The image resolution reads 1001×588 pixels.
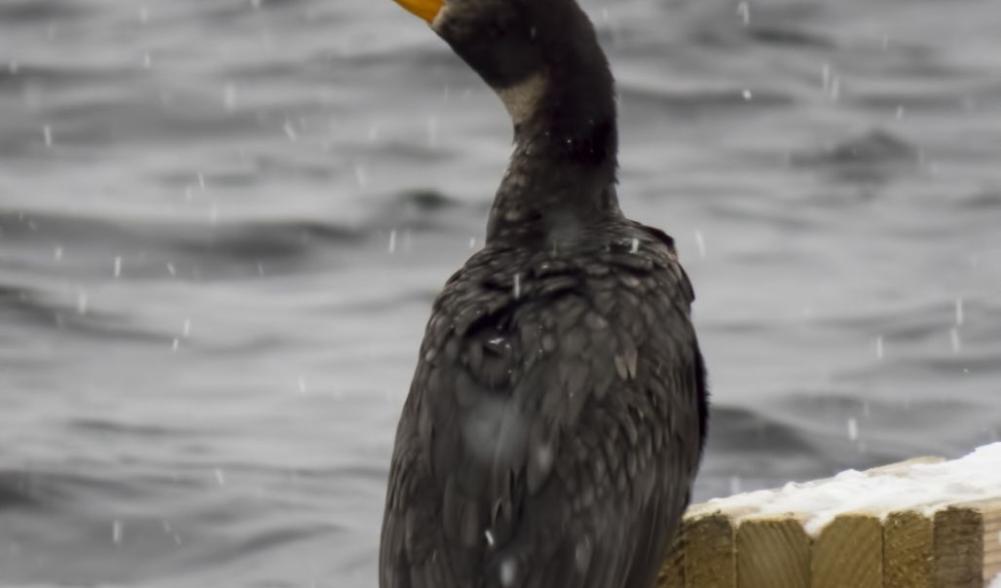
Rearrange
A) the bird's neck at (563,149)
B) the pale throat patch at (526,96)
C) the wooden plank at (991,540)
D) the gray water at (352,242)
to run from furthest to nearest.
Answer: the gray water at (352,242) → the pale throat patch at (526,96) → the bird's neck at (563,149) → the wooden plank at (991,540)

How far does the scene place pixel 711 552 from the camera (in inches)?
149

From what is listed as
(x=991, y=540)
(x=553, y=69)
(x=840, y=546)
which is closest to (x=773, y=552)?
(x=840, y=546)

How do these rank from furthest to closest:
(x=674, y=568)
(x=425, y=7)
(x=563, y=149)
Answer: (x=425, y=7), (x=563, y=149), (x=674, y=568)

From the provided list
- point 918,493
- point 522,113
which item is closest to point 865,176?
point 522,113

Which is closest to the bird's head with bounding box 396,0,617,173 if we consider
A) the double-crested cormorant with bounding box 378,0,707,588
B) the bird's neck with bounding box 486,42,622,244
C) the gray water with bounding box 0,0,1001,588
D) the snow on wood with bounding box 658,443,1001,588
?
the bird's neck with bounding box 486,42,622,244

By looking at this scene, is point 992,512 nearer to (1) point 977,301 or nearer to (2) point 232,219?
(1) point 977,301

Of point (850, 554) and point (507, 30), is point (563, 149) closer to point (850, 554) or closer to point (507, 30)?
point (507, 30)

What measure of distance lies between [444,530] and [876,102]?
1103 cm

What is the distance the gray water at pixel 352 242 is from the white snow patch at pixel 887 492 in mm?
4041

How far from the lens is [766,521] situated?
3.63 metres

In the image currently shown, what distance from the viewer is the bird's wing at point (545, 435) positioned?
3684 mm

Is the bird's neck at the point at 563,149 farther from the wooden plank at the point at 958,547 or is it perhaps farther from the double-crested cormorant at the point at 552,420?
the wooden plank at the point at 958,547

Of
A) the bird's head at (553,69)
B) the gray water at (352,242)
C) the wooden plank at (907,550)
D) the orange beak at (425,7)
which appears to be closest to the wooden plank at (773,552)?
the wooden plank at (907,550)

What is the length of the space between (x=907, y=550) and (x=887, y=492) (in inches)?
9.5
